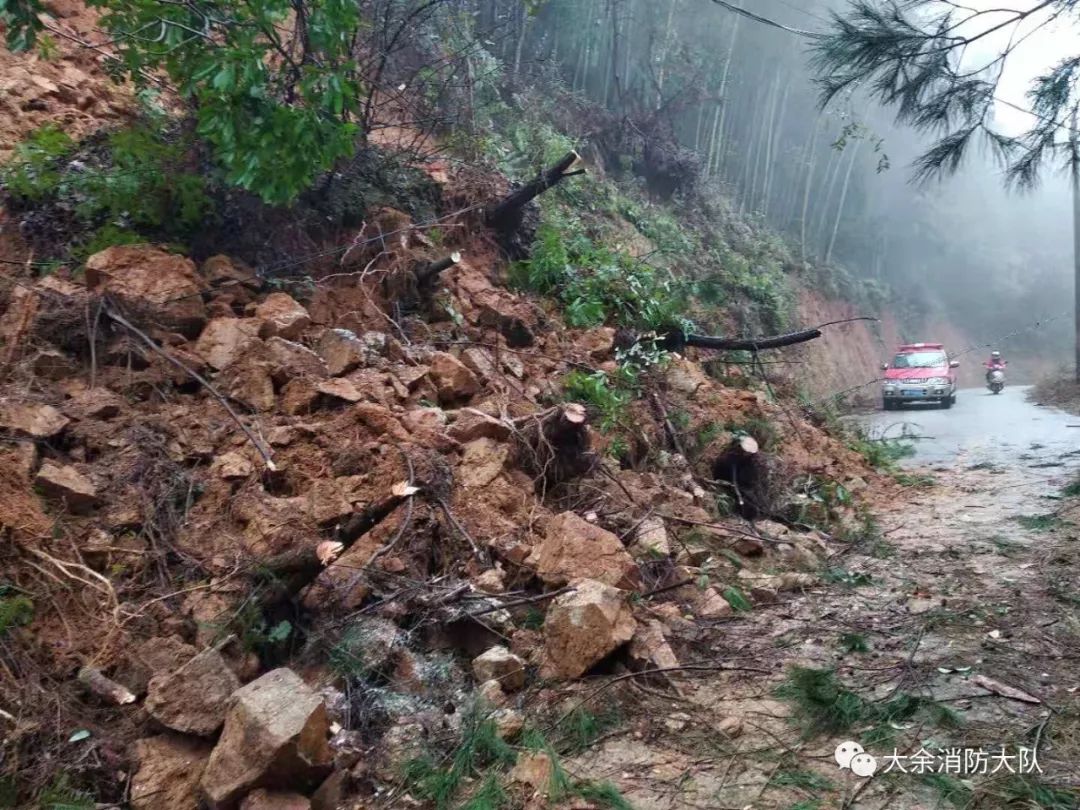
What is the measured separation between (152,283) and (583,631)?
3.30 m

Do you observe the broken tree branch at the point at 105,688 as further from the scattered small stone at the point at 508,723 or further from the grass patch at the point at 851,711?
the grass patch at the point at 851,711

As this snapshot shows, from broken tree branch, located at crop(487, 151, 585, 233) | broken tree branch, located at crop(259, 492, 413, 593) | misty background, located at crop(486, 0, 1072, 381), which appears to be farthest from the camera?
misty background, located at crop(486, 0, 1072, 381)

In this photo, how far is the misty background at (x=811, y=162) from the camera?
15.9 m

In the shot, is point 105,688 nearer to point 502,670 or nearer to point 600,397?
point 502,670

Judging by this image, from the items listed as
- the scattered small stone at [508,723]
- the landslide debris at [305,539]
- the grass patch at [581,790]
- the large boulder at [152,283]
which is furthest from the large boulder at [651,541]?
the large boulder at [152,283]

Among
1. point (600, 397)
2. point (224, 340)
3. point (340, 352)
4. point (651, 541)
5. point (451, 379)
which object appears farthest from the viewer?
point (600, 397)

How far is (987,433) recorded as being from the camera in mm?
11664

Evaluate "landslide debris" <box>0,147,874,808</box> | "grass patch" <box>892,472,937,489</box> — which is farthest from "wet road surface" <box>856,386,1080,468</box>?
"landslide debris" <box>0,147,874,808</box>

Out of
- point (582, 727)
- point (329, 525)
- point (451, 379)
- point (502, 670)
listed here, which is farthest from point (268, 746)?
point (451, 379)

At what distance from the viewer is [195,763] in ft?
8.88

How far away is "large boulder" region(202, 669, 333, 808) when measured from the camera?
2.47 meters

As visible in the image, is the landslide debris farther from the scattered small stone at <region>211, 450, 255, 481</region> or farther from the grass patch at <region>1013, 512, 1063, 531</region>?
the grass patch at <region>1013, 512, 1063, 531</region>

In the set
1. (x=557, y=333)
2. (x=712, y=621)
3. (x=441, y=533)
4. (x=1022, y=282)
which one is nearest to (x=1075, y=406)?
(x=557, y=333)

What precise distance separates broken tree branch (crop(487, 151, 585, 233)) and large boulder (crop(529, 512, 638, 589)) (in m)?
3.79
